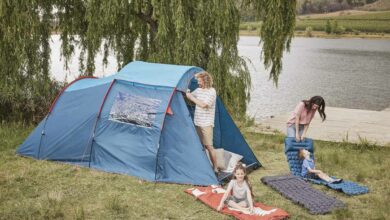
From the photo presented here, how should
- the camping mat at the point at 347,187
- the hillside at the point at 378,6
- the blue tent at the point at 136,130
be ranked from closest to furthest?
the camping mat at the point at 347,187 → the blue tent at the point at 136,130 → the hillside at the point at 378,6

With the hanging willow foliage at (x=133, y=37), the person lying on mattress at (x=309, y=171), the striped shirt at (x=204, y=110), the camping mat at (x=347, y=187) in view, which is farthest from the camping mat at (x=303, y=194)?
the hanging willow foliage at (x=133, y=37)

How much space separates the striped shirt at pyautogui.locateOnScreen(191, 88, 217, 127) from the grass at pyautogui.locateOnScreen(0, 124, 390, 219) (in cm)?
109

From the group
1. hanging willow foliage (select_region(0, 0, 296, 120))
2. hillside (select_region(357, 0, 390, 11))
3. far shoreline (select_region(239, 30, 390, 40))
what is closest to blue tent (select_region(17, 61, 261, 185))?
hanging willow foliage (select_region(0, 0, 296, 120))

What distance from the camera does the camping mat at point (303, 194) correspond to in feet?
20.7

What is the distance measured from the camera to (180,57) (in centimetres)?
1091

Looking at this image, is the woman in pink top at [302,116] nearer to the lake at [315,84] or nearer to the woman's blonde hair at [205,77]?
the woman's blonde hair at [205,77]

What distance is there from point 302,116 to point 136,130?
9.11 ft

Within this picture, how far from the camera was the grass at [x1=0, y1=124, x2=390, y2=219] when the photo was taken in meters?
6.08

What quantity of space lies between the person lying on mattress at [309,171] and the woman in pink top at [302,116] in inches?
11.1

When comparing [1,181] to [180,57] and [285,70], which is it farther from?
[285,70]

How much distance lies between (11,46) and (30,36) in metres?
0.48

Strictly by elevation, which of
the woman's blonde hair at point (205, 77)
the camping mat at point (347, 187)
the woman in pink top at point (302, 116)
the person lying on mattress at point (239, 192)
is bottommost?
the camping mat at point (347, 187)

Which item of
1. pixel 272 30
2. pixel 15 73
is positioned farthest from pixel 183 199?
pixel 15 73

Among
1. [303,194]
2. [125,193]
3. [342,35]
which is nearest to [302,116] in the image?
[303,194]
